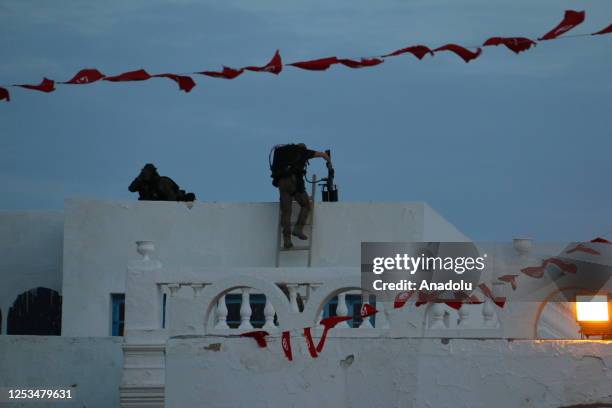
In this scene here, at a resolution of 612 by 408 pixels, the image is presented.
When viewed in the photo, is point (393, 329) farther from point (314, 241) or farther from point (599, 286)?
point (314, 241)

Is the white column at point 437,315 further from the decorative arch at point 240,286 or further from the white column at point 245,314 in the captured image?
the white column at point 245,314

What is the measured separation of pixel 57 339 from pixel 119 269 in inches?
75.5

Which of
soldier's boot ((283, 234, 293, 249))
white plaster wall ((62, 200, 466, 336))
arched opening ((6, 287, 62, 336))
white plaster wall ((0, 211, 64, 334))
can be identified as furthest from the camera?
white plaster wall ((0, 211, 64, 334))

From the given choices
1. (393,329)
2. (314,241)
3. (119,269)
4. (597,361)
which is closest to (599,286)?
(597,361)

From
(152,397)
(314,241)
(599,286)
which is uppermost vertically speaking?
(314,241)

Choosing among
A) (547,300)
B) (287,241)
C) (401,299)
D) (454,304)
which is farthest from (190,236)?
(547,300)

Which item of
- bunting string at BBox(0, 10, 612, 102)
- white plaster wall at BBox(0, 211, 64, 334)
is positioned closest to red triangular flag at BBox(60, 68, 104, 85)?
bunting string at BBox(0, 10, 612, 102)

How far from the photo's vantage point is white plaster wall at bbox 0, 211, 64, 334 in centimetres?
2100

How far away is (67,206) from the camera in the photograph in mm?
19469

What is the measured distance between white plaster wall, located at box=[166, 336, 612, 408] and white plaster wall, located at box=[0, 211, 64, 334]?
7735mm

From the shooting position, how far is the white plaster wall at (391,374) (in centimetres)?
1284

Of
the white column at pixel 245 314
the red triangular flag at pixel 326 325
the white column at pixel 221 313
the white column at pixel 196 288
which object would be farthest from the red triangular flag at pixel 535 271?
the white column at pixel 196 288

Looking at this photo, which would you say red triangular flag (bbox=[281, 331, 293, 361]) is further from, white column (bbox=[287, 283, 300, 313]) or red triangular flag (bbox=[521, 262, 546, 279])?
red triangular flag (bbox=[521, 262, 546, 279])

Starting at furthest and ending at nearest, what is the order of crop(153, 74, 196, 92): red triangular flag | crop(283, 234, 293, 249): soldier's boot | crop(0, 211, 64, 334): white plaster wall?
crop(0, 211, 64, 334): white plaster wall, crop(283, 234, 293, 249): soldier's boot, crop(153, 74, 196, 92): red triangular flag
